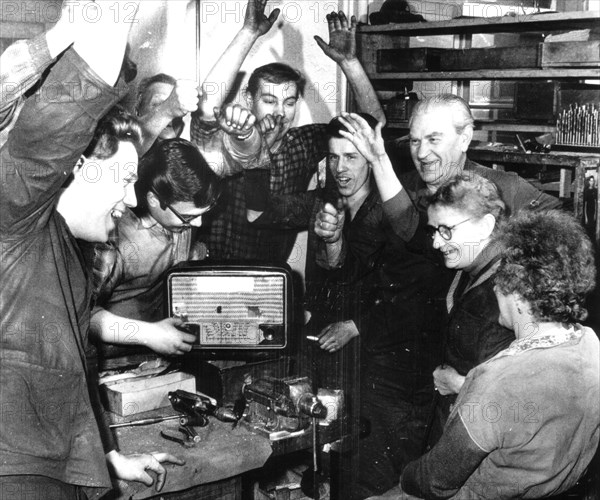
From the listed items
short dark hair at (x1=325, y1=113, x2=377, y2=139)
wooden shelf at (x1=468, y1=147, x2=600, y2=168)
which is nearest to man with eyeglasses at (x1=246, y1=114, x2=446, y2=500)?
short dark hair at (x1=325, y1=113, x2=377, y2=139)

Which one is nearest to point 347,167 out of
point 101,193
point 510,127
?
point 510,127

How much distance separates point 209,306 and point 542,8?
2.11m

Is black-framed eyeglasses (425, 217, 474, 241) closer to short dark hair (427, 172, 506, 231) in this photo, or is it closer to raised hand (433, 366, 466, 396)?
short dark hair (427, 172, 506, 231)

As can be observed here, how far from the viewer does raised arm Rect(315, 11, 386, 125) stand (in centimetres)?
342

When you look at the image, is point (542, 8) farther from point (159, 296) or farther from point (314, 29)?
point (159, 296)

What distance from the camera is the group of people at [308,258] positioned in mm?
1906

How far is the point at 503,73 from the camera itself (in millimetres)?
3133

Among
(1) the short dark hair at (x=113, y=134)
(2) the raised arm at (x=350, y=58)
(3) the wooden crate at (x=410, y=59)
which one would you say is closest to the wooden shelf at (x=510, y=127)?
(2) the raised arm at (x=350, y=58)

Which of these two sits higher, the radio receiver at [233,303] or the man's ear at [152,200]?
the man's ear at [152,200]

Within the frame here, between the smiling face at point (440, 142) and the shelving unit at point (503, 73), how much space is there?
9cm

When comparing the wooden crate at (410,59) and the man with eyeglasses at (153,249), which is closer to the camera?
the man with eyeglasses at (153,249)

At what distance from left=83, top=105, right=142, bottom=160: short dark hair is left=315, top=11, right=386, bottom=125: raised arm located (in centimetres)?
108

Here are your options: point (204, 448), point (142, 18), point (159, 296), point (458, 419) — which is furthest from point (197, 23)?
point (458, 419)

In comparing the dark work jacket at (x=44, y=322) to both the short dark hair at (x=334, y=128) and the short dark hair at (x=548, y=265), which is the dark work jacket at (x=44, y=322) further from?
the short dark hair at (x=334, y=128)
